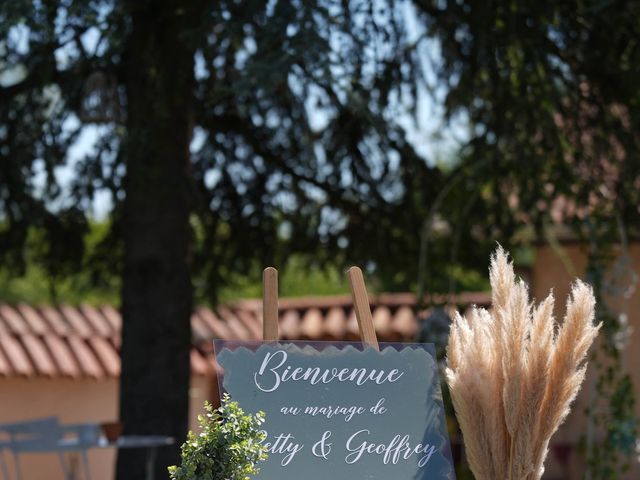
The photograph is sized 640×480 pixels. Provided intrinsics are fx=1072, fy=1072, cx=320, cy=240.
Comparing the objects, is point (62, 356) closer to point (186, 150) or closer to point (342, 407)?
point (186, 150)

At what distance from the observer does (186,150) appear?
666 cm

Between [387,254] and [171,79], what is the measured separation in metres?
2.35

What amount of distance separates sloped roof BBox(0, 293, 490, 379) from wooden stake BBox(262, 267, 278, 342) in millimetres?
5172

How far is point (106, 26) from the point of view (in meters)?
5.88

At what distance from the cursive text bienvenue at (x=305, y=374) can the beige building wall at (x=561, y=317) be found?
19.6 ft

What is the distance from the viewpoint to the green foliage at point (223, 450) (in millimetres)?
2613

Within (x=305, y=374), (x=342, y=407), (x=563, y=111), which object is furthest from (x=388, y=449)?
(x=563, y=111)


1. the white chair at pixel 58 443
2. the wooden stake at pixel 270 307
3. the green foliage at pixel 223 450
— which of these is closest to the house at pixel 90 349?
the white chair at pixel 58 443

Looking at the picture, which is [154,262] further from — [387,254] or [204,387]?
[204,387]

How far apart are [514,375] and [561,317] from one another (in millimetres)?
6340

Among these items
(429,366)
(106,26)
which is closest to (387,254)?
(106,26)

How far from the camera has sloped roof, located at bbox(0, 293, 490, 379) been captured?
9.25m

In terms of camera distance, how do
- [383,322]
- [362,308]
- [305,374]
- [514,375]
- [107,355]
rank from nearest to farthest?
[514,375]
[305,374]
[362,308]
[107,355]
[383,322]

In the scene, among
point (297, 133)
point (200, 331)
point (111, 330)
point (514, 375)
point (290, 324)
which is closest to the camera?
point (514, 375)
